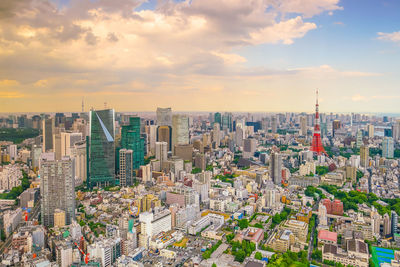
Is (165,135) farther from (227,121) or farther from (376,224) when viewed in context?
(376,224)

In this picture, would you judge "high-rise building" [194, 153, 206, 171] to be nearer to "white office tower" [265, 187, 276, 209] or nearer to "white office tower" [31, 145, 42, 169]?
"white office tower" [265, 187, 276, 209]

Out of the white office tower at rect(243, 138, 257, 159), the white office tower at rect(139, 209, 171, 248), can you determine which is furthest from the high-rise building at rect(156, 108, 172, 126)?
the white office tower at rect(139, 209, 171, 248)

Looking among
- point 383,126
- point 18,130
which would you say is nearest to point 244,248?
point 18,130

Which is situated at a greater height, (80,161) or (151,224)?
(80,161)

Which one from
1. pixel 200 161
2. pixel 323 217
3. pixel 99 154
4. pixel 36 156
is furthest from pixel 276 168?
pixel 36 156

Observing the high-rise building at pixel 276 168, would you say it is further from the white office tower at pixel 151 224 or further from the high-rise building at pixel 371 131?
the high-rise building at pixel 371 131

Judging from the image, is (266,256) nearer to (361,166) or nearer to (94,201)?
(94,201)
